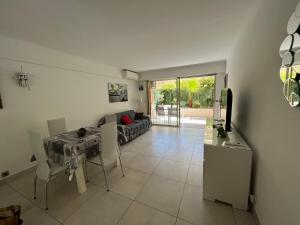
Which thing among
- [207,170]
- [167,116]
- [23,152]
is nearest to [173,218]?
[207,170]

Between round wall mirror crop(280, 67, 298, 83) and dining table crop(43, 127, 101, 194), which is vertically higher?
round wall mirror crop(280, 67, 298, 83)

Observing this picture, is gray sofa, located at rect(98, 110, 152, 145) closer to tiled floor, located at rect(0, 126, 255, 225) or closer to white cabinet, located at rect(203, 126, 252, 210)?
tiled floor, located at rect(0, 126, 255, 225)

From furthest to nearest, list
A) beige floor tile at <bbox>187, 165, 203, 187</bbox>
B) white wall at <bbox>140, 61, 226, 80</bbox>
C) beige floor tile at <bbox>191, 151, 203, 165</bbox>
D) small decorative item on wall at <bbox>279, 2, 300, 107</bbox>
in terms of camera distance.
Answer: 1. white wall at <bbox>140, 61, 226, 80</bbox>
2. beige floor tile at <bbox>191, 151, 203, 165</bbox>
3. beige floor tile at <bbox>187, 165, 203, 187</bbox>
4. small decorative item on wall at <bbox>279, 2, 300, 107</bbox>

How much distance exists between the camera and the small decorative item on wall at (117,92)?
4.56 m

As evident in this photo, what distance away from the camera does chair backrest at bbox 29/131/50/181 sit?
1.62 metres

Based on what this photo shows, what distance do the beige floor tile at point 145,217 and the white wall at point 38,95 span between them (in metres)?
2.16

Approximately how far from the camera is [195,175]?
221 cm

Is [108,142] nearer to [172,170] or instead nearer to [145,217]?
[145,217]

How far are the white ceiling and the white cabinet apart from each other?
5.80 feet

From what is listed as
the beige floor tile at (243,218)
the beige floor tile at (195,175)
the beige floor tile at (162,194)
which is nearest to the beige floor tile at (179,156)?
the beige floor tile at (195,175)

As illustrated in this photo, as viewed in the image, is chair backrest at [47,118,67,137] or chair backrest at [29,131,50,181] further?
chair backrest at [47,118,67,137]

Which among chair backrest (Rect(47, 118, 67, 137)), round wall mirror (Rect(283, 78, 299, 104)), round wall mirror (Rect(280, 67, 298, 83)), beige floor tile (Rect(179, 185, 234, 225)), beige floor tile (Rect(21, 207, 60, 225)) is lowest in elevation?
beige floor tile (Rect(21, 207, 60, 225))

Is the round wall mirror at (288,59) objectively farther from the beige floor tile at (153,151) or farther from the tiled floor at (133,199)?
the beige floor tile at (153,151)

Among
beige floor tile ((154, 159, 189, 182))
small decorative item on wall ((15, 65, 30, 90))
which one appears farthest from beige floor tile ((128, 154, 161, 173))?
small decorative item on wall ((15, 65, 30, 90))
